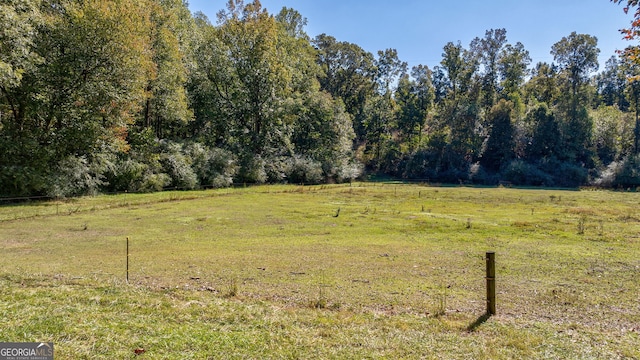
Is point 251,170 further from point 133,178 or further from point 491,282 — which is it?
point 491,282

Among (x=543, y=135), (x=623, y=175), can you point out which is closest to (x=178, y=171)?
(x=543, y=135)

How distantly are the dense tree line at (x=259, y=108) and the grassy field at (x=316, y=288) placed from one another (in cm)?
582

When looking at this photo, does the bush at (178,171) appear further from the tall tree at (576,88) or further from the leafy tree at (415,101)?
the tall tree at (576,88)

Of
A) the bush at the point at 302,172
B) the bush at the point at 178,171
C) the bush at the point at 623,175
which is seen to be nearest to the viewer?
the bush at the point at 178,171

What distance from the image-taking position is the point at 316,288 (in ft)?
26.1

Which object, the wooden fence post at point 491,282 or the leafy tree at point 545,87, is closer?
the wooden fence post at point 491,282

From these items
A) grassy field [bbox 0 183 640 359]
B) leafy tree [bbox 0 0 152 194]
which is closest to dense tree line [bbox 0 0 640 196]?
leafy tree [bbox 0 0 152 194]

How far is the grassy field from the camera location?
4836 millimetres

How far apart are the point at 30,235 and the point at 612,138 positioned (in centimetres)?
7137

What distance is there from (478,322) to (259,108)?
42815 millimetres

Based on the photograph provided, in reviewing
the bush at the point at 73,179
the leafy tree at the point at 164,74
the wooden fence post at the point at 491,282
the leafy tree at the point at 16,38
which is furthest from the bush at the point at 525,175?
the leafy tree at the point at 16,38

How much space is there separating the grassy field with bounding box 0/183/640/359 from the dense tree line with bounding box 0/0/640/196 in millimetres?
5820

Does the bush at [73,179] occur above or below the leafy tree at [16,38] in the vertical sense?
below

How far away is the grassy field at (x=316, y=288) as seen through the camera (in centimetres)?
484
